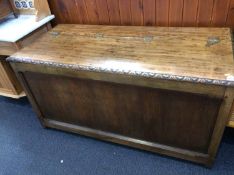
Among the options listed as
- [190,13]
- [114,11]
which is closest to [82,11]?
[114,11]

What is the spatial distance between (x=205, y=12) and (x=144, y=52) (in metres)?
0.47

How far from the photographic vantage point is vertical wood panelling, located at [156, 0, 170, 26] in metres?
1.36

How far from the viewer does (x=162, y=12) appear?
139 cm

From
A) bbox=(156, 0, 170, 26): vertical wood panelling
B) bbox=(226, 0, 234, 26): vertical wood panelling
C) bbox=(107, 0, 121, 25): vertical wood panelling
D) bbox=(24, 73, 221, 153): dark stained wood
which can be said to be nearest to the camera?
bbox=(24, 73, 221, 153): dark stained wood

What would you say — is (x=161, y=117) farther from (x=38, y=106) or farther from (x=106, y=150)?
(x=38, y=106)

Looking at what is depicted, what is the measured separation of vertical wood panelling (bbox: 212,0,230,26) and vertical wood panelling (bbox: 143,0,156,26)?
361 mm

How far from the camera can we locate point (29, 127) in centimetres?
175

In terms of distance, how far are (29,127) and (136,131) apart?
0.91 m

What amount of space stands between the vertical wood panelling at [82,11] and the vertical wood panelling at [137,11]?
0.36m

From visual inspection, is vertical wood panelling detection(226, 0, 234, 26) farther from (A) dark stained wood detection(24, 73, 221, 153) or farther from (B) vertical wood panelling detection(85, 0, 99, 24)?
(B) vertical wood panelling detection(85, 0, 99, 24)

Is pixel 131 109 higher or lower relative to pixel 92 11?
lower

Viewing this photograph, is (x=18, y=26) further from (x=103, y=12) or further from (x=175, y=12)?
(x=175, y=12)

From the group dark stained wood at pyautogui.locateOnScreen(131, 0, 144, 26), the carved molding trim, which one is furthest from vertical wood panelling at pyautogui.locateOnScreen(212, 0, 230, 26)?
the carved molding trim

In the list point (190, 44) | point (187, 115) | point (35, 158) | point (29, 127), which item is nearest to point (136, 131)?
point (187, 115)
